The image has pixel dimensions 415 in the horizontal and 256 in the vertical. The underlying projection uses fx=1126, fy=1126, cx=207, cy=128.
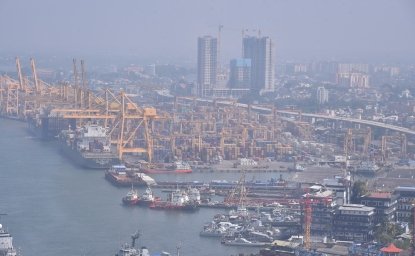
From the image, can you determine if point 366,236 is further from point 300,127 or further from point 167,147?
point 300,127

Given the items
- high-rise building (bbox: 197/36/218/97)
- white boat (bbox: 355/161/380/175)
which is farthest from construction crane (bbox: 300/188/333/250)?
high-rise building (bbox: 197/36/218/97)

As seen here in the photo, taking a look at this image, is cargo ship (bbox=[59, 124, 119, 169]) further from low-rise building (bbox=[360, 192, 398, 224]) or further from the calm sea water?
low-rise building (bbox=[360, 192, 398, 224])

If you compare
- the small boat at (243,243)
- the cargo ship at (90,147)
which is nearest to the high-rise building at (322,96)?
the cargo ship at (90,147)

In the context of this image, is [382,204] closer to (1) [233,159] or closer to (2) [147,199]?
(2) [147,199]

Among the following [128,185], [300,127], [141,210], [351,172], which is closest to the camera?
[141,210]

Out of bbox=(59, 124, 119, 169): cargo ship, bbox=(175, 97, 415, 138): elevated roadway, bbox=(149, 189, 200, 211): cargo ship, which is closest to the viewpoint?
bbox=(149, 189, 200, 211): cargo ship

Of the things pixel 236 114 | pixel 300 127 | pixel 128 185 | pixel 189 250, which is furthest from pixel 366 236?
pixel 236 114

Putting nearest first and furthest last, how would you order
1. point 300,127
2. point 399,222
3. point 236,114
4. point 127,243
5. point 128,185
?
point 127,243 → point 399,222 → point 128,185 → point 300,127 → point 236,114
